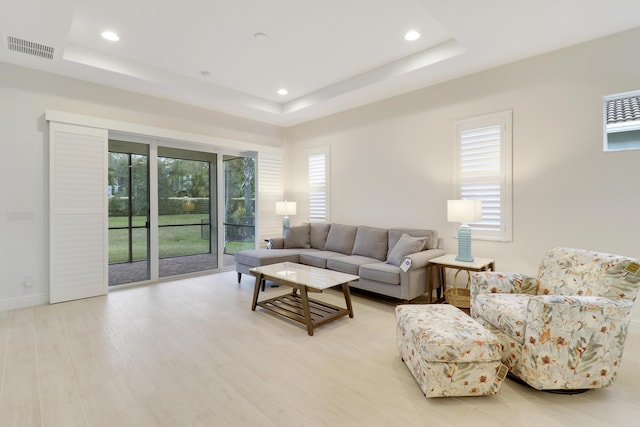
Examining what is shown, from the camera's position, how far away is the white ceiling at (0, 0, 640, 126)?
8.93 ft

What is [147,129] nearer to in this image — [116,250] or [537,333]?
[116,250]

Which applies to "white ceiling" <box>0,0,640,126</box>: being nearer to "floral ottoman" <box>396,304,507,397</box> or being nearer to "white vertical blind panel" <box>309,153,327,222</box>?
"white vertical blind panel" <box>309,153,327,222</box>

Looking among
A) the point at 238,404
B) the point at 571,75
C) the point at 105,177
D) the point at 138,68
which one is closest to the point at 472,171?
the point at 571,75

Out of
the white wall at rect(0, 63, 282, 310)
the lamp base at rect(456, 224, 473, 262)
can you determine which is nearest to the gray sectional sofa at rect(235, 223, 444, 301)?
the lamp base at rect(456, 224, 473, 262)

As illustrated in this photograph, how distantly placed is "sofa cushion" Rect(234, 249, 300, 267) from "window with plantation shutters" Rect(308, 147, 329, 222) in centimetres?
111

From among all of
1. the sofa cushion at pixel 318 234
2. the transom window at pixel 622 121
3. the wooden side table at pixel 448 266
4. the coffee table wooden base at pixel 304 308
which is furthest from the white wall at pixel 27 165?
the transom window at pixel 622 121

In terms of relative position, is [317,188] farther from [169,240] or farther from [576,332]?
[576,332]

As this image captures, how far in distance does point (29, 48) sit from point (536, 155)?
552cm

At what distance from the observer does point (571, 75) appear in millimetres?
3182

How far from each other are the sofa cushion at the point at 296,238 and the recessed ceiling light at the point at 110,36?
3356mm

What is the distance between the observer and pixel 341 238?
16.3ft

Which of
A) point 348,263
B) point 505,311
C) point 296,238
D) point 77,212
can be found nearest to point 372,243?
point 348,263

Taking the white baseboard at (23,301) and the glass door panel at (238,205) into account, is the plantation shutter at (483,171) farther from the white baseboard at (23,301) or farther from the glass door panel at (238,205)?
the white baseboard at (23,301)

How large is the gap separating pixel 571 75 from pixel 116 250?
19.9ft
